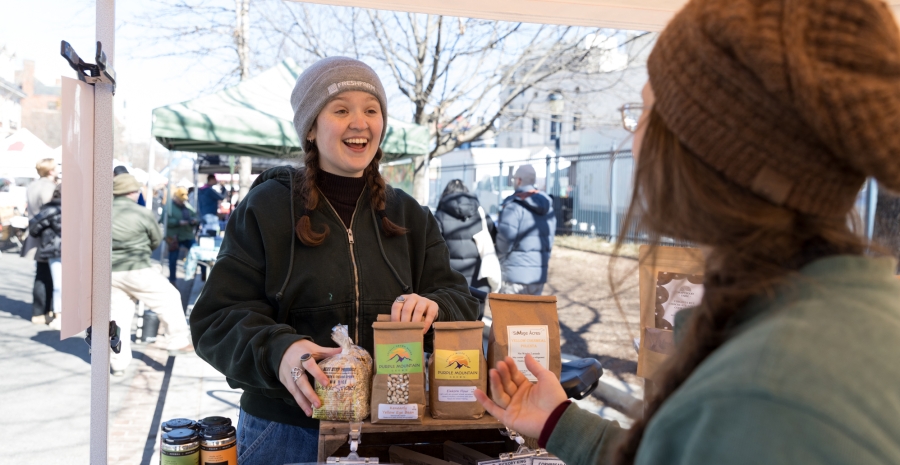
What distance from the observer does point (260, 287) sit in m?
1.73

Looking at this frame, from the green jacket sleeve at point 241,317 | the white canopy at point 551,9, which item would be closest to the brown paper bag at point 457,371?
the green jacket sleeve at point 241,317

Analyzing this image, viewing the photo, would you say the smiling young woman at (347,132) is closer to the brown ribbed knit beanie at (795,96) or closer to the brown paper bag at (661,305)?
the brown paper bag at (661,305)

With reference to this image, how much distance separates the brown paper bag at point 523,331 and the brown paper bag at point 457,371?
0.27 ft

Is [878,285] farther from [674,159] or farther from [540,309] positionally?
[540,309]

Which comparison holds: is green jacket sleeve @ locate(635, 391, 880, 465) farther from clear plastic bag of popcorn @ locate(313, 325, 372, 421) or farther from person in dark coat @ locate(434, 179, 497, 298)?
person in dark coat @ locate(434, 179, 497, 298)

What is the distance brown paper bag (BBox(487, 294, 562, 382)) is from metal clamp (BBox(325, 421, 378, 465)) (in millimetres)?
378

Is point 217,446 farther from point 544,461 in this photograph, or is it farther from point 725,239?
point 725,239

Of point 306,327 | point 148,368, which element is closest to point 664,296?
point 306,327

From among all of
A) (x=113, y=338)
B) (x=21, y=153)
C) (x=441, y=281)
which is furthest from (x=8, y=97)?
(x=441, y=281)

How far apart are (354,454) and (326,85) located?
0.95 m

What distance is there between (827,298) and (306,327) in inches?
51.6

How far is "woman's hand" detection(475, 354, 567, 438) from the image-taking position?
1206 millimetres

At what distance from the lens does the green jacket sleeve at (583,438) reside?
1081mm

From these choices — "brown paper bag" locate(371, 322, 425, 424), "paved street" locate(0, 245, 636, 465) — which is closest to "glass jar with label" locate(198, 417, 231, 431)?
"brown paper bag" locate(371, 322, 425, 424)
